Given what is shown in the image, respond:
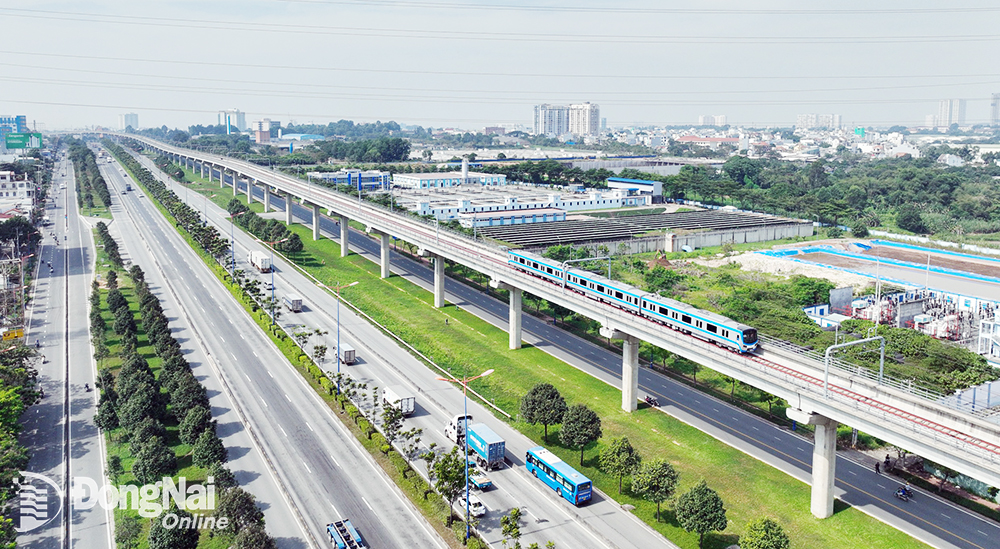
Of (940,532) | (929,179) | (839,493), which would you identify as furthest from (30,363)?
(929,179)

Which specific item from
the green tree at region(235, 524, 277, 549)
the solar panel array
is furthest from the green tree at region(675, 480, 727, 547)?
the solar panel array

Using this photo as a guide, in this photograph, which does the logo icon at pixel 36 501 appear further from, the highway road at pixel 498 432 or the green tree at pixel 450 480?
the green tree at pixel 450 480

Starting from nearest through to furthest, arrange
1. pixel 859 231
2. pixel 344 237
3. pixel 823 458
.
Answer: pixel 823 458
pixel 344 237
pixel 859 231

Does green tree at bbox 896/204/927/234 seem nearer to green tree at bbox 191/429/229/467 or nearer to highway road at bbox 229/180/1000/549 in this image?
highway road at bbox 229/180/1000/549

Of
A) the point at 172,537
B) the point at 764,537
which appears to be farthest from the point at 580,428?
the point at 172,537

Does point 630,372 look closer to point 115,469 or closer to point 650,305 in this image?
point 650,305

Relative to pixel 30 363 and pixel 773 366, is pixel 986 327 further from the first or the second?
pixel 30 363

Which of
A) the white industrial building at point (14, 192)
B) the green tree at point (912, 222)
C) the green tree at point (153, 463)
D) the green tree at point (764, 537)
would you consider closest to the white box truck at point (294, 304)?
the green tree at point (153, 463)
